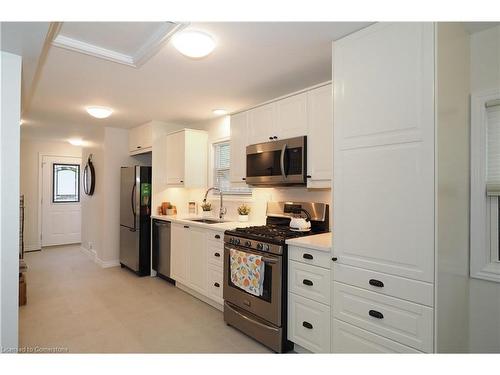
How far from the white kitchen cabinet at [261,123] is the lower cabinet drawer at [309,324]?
1610 mm

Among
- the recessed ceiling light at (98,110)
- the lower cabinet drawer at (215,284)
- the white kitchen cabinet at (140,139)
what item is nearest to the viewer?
the lower cabinet drawer at (215,284)

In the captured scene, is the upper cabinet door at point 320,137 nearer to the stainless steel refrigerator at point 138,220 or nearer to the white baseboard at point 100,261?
the stainless steel refrigerator at point 138,220

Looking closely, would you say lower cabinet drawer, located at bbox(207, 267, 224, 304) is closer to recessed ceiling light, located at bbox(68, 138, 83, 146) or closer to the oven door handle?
the oven door handle

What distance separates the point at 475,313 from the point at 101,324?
317 cm

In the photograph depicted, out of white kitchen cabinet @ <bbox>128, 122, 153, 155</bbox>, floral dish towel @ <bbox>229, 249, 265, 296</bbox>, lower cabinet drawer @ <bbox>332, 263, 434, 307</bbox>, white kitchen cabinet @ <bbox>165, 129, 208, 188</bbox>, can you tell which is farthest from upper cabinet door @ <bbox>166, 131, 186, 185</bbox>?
lower cabinet drawer @ <bbox>332, 263, 434, 307</bbox>

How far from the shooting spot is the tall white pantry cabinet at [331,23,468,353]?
5.41 feet

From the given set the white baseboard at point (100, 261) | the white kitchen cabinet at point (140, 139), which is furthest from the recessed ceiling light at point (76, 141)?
the white baseboard at point (100, 261)

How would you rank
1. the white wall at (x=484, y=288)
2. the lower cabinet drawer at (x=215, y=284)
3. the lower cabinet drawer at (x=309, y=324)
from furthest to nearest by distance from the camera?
the lower cabinet drawer at (x=215, y=284) < the lower cabinet drawer at (x=309, y=324) < the white wall at (x=484, y=288)

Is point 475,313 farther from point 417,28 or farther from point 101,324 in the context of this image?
point 101,324

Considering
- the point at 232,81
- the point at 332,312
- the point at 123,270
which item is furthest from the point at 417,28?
the point at 123,270

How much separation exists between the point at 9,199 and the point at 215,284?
208cm

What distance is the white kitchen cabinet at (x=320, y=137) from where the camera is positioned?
255 centimetres

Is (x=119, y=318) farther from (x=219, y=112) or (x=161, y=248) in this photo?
(x=219, y=112)

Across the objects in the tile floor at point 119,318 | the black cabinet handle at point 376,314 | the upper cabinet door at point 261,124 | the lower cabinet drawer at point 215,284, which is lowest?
the tile floor at point 119,318
